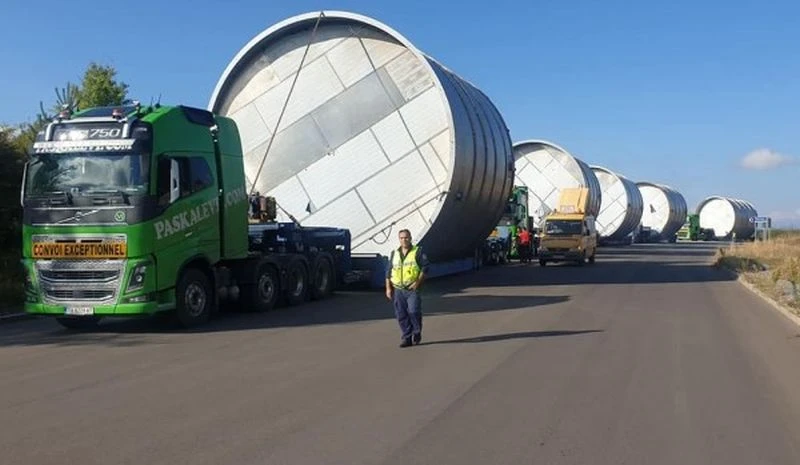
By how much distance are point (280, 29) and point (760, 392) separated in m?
17.8

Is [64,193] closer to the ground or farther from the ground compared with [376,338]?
A: farther from the ground

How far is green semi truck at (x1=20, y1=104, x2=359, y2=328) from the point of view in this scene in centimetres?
1309

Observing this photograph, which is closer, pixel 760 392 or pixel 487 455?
pixel 487 455

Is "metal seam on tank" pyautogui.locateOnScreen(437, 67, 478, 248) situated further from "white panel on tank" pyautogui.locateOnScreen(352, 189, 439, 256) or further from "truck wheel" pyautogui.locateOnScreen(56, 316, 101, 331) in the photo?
"truck wheel" pyautogui.locateOnScreen(56, 316, 101, 331)

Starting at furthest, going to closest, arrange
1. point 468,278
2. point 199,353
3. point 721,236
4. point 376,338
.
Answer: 1. point 721,236
2. point 468,278
3. point 376,338
4. point 199,353

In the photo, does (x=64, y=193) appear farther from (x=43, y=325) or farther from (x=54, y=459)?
(x=54, y=459)

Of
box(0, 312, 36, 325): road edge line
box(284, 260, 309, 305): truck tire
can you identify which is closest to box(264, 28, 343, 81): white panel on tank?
box(284, 260, 309, 305): truck tire

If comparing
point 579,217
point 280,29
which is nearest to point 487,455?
point 280,29

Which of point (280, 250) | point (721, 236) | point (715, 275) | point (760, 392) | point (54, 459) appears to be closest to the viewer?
point (54, 459)

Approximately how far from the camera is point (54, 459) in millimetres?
6145

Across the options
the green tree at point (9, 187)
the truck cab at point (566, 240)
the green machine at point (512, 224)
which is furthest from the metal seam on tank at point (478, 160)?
the green tree at point (9, 187)

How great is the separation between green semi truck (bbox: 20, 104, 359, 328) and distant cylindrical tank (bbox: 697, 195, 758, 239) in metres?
75.9

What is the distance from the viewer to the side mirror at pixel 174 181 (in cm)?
1365

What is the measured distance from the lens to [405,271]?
11828mm
